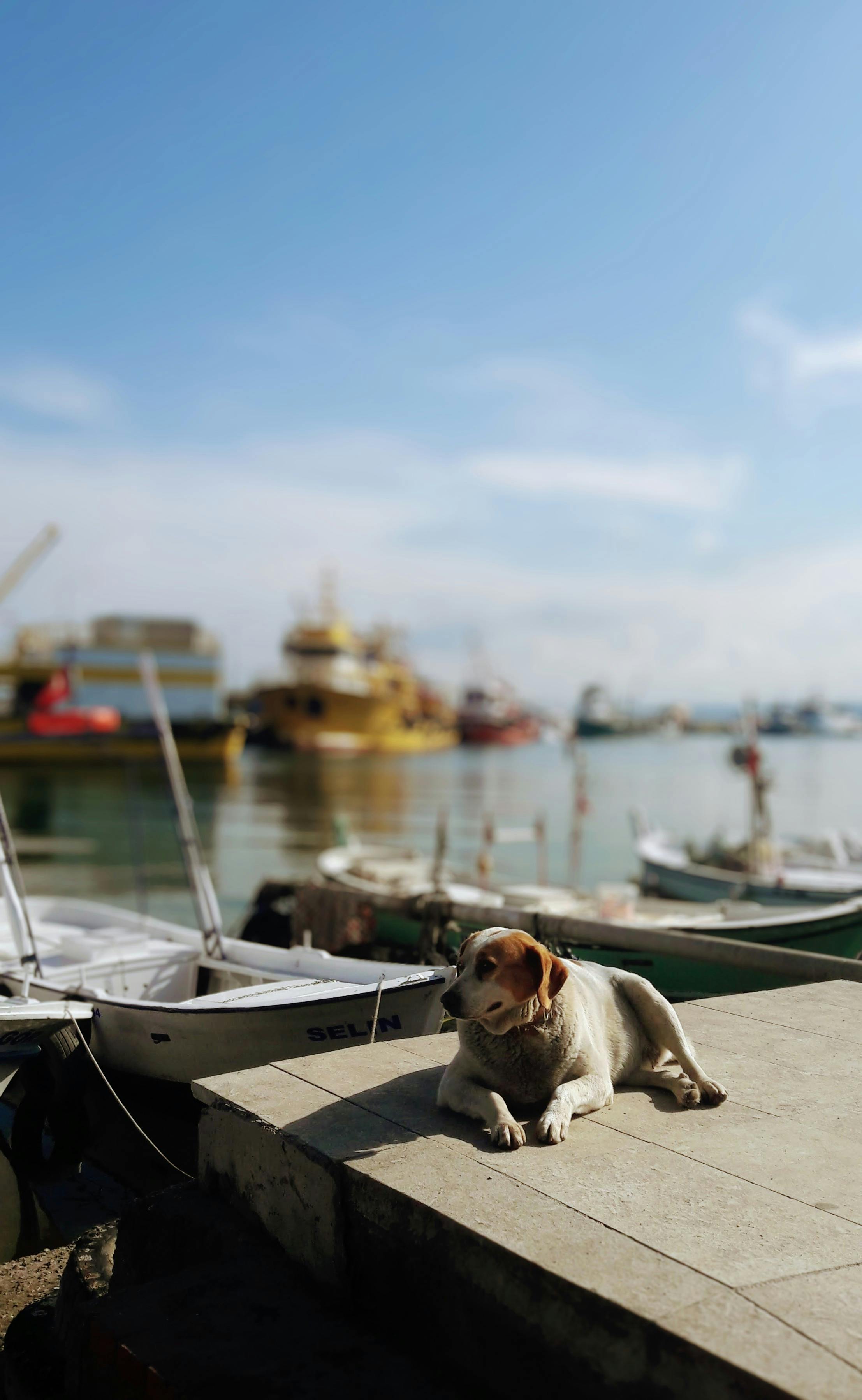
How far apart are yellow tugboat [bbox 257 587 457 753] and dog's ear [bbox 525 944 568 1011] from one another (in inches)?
4167

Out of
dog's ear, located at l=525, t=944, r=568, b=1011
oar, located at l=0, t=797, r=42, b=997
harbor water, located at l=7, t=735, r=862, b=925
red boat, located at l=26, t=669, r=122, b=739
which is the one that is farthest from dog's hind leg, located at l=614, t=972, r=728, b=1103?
red boat, located at l=26, t=669, r=122, b=739

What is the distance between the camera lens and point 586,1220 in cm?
367

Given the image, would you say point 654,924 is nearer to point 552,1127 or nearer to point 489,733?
point 552,1127

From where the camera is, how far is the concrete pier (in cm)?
311

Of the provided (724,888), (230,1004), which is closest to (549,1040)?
(230,1004)

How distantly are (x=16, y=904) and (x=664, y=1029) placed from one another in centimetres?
842

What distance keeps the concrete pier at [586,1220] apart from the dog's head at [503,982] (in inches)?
19.1

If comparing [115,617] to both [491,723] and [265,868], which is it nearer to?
[491,723]

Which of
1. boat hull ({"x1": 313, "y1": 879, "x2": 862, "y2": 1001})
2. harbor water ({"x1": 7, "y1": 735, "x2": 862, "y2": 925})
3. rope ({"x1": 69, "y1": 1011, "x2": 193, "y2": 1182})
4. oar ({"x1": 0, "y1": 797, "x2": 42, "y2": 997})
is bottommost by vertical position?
harbor water ({"x1": 7, "y1": 735, "x2": 862, "y2": 925})

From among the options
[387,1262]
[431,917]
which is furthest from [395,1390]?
[431,917]

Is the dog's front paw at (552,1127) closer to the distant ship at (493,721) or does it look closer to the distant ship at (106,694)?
the distant ship at (106,694)

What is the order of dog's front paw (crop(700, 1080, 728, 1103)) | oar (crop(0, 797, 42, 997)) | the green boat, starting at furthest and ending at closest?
the green boat
oar (crop(0, 797, 42, 997))
dog's front paw (crop(700, 1080, 728, 1103))

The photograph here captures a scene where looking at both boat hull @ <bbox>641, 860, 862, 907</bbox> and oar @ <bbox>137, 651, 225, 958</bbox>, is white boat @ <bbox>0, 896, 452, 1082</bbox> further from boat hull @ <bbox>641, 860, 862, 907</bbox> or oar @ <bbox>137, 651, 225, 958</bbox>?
boat hull @ <bbox>641, 860, 862, 907</bbox>

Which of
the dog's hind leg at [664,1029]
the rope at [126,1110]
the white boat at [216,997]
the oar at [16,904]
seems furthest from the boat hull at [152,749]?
the dog's hind leg at [664,1029]
